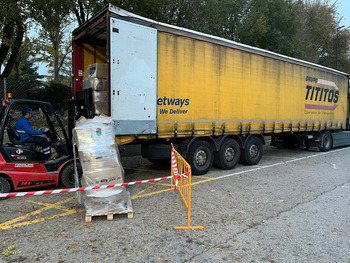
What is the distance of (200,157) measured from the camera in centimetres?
773

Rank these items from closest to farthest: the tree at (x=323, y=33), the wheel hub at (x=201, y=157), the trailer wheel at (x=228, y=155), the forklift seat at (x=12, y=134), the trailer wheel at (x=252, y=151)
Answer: the forklift seat at (x=12, y=134)
the wheel hub at (x=201, y=157)
the trailer wheel at (x=228, y=155)
the trailer wheel at (x=252, y=151)
the tree at (x=323, y=33)

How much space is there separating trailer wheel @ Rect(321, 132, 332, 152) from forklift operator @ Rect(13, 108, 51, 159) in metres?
12.2

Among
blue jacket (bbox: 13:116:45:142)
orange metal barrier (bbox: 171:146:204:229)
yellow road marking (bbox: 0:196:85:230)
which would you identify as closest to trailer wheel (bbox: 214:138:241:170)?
orange metal barrier (bbox: 171:146:204:229)

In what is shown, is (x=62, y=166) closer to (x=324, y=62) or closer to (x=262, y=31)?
(x=262, y=31)

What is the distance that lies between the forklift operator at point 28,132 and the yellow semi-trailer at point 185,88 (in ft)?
4.03

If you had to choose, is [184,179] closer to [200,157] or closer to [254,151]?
[200,157]

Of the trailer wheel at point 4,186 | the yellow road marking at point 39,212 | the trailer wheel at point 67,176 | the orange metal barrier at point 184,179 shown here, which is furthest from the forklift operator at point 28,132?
the orange metal barrier at point 184,179

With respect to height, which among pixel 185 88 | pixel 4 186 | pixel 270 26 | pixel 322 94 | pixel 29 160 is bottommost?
pixel 4 186

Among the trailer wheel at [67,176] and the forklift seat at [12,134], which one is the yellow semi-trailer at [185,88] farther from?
the forklift seat at [12,134]

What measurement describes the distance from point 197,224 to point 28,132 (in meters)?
4.16

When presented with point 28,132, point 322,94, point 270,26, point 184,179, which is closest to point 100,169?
point 184,179

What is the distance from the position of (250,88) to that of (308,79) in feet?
13.3

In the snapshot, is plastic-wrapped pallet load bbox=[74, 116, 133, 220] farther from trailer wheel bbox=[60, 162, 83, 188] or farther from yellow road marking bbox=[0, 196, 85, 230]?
trailer wheel bbox=[60, 162, 83, 188]

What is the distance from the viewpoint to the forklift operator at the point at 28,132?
5812 millimetres
